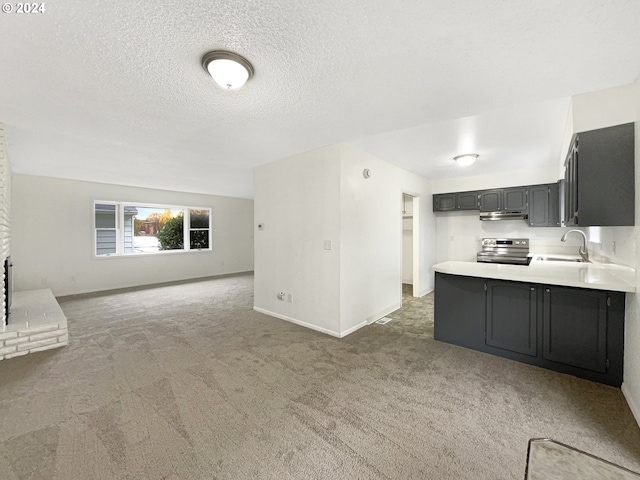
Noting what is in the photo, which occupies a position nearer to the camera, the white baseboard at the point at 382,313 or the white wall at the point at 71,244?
the white baseboard at the point at 382,313

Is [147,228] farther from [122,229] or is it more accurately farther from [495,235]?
[495,235]

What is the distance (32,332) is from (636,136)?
19.2ft

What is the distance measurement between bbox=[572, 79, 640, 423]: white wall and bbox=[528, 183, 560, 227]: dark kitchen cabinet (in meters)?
2.62

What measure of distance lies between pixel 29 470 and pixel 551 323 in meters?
3.95

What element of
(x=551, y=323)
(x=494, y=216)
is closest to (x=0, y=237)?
(x=551, y=323)

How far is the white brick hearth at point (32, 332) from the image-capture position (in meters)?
2.94

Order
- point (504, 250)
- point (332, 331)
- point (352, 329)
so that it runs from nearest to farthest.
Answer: point (332, 331), point (352, 329), point (504, 250)

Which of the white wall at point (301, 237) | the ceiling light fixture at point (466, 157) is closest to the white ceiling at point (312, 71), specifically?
the ceiling light fixture at point (466, 157)

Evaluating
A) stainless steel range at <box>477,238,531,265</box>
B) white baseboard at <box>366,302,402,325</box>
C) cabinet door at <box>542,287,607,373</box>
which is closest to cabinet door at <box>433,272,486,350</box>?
cabinet door at <box>542,287,607,373</box>

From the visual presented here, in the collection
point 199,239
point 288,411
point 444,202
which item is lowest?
point 288,411

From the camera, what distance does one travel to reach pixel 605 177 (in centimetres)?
216

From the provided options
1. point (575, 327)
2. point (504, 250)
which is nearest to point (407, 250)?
point (504, 250)

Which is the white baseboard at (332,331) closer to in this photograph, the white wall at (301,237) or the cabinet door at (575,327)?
the white wall at (301,237)
